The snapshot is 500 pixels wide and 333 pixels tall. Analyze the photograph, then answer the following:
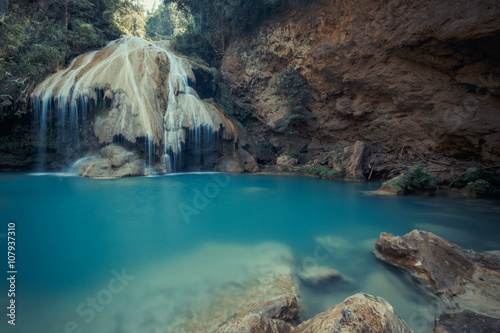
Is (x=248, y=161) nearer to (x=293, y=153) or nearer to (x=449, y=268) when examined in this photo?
(x=293, y=153)

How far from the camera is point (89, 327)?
1.88 meters

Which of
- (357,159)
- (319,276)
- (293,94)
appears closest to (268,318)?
(319,276)

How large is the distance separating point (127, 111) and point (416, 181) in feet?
42.6

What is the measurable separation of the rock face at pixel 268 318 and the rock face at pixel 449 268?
161cm

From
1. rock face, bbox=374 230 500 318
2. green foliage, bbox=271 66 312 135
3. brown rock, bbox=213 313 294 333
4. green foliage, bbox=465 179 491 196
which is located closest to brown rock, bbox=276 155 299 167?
green foliage, bbox=271 66 312 135

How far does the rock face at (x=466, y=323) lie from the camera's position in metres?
1.74

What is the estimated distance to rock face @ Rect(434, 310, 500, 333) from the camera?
174 cm

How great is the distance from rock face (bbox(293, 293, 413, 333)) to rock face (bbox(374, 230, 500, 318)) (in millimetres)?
1385

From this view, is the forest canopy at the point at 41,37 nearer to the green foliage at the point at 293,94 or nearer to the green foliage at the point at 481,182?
the green foliage at the point at 293,94

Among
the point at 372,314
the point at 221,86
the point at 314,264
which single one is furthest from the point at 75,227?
the point at 221,86

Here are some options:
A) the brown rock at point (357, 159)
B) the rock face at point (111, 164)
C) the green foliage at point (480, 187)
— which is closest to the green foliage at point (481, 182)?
the green foliage at point (480, 187)

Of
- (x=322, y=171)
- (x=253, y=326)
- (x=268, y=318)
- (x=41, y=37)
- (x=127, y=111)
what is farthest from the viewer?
(x=322, y=171)

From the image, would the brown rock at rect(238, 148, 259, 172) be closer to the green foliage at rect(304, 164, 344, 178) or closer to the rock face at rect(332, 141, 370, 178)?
the green foliage at rect(304, 164, 344, 178)

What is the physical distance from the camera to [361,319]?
1.30 metres
